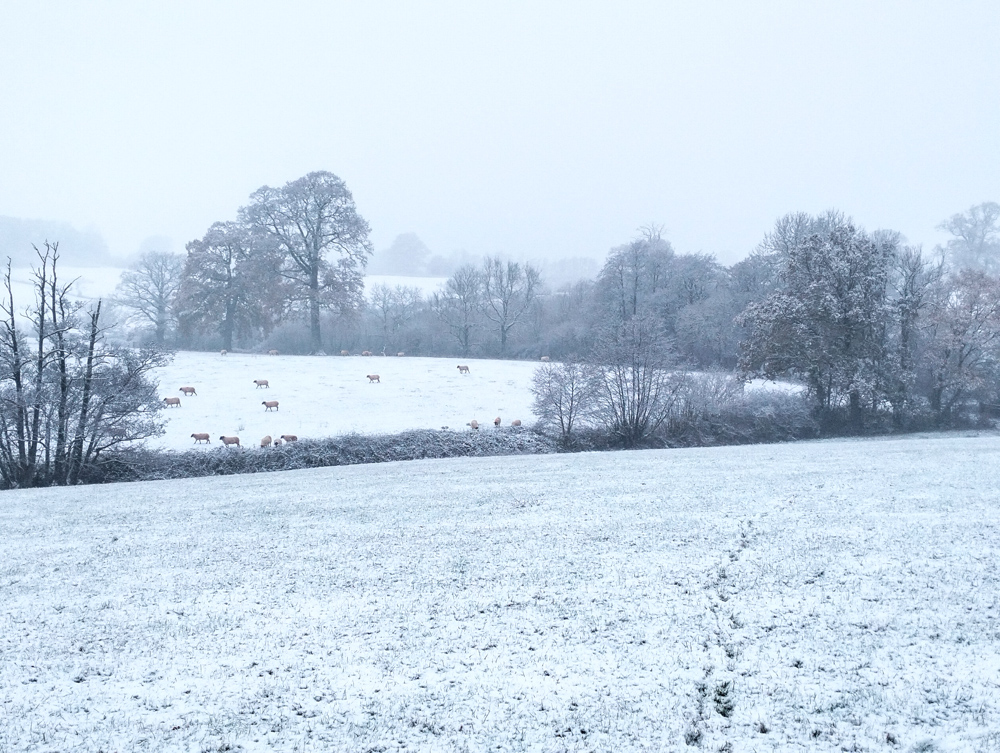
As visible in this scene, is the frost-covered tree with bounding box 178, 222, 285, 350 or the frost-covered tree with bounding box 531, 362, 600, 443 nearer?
the frost-covered tree with bounding box 531, 362, 600, 443

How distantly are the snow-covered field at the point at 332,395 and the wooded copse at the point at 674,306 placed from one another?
524 centimetres

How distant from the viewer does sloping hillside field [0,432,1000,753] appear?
182 inches

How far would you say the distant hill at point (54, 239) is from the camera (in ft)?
314

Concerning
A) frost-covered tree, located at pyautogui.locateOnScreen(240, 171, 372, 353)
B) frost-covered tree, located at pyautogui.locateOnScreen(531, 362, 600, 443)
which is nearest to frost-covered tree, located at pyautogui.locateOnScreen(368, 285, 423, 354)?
frost-covered tree, located at pyautogui.locateOnScreen(240, 171, 372, 353)

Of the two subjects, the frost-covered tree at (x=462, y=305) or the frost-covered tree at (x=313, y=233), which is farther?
the frost-covered tree at (x=462, y=305)

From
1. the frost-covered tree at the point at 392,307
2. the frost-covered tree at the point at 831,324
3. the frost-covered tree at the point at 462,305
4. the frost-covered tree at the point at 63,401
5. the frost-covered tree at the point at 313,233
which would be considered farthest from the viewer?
the frost-covered tree at the point at 462,305

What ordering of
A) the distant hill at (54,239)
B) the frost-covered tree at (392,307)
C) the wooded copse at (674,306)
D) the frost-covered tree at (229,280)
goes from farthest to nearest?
the distant hill at (54,239) → the frost-covered tree at (392,307) → the frost-covered tree at (229,280) → the wooded copse at (674,306)

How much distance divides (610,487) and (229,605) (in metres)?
8.69

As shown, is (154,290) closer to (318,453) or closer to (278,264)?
(278,264)

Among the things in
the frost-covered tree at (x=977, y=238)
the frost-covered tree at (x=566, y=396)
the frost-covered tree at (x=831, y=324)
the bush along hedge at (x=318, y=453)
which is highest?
the frost-covered tree at (x=977, y=238)

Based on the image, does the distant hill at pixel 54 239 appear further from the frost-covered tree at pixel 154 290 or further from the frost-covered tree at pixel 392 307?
the frost-covered tree at pixel 392 307

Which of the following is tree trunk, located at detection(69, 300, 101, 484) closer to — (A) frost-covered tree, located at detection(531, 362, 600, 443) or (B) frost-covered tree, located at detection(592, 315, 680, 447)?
(A) frost-covered tree, located at detection(531, 362, 600, 443)

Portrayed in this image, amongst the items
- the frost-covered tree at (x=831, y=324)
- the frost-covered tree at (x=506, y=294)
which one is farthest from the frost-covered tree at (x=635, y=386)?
the frost-covered tree at (x=506, y=294)

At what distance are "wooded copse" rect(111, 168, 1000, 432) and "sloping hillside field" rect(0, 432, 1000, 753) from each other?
2024cm
